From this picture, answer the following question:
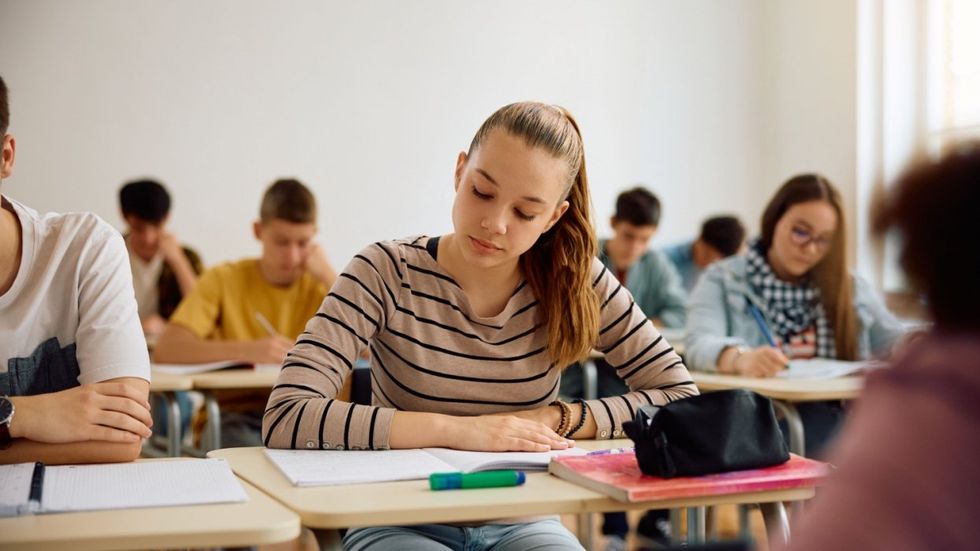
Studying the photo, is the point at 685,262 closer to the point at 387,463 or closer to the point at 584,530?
the point at 584,530

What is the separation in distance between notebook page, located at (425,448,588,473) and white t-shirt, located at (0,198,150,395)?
1.63 ft

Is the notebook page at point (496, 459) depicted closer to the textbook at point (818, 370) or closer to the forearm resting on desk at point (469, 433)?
the forearm resting on desk at point (469, 433)

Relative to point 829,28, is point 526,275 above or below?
below

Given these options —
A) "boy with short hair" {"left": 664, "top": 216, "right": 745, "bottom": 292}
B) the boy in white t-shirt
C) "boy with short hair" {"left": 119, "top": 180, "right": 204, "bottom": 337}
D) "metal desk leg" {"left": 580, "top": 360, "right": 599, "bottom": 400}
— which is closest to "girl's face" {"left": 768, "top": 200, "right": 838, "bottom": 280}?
"metal desk leg" {"left": 580, "top": 360, "right": 599, "bottom": 400}

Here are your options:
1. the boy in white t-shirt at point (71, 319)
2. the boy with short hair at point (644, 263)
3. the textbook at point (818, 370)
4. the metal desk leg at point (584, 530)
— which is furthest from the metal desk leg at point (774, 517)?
the boy with short hair at point (644, 263)

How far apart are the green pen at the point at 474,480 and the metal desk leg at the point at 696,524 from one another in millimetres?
1109

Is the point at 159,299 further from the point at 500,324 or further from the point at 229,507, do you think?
the point at 229,507

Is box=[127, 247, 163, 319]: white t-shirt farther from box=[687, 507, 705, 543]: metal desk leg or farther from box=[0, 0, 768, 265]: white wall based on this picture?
box=[687, 507, 705, 543]: metal desk leg

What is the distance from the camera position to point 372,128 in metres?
5.36

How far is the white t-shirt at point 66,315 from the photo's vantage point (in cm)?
159

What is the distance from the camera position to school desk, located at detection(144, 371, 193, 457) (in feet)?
8.86

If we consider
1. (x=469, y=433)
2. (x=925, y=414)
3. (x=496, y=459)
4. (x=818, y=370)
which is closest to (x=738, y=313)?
(x=818, y=370)

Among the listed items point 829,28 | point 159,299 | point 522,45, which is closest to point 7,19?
point 159,299

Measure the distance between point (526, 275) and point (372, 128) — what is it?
3.65 metres
